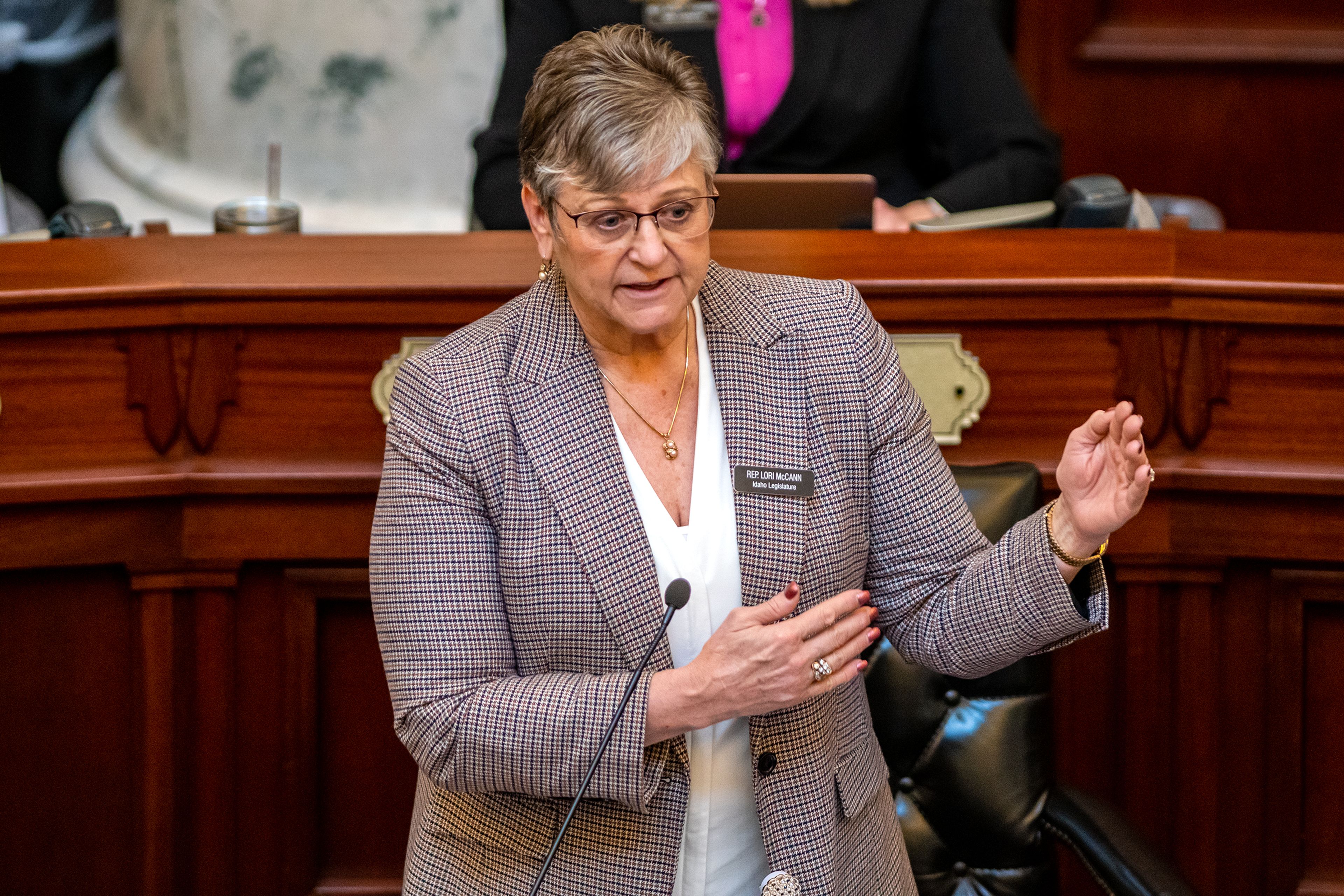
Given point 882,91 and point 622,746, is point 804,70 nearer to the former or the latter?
point 882,91

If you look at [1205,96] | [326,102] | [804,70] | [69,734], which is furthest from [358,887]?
[1205,96]

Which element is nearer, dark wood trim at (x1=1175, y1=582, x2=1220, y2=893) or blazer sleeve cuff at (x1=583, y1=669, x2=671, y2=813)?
blazer sleeve cuff at (x1=583, y1=669, x2=671, y2=813)

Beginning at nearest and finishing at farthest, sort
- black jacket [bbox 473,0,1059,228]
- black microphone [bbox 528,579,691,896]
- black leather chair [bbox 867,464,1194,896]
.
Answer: black microphone [bbox 528,579,691,896], black leather chair [bbox 867,464,1194,896], black jacket [bbox 473,0,1059,228]

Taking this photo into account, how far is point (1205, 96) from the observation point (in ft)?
12.7

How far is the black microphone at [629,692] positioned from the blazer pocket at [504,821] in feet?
0.14

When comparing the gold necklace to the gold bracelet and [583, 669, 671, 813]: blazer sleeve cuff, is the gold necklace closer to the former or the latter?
[583, 669, 671, 813]: blazer sleeve cuff

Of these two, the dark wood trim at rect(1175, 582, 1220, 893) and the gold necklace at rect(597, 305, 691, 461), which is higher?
the gold necklace at rect(597, 305, 691, 461)

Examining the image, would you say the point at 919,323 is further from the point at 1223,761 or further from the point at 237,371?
the point at 237,371

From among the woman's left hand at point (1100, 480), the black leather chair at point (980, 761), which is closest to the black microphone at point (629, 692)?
the woman's left hand at point (1100, 480)

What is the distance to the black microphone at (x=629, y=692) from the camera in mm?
1276

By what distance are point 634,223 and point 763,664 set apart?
0.42 meters

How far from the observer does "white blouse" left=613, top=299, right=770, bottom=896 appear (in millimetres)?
1457

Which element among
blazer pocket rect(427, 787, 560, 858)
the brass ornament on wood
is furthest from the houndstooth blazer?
the brass ornament on wood

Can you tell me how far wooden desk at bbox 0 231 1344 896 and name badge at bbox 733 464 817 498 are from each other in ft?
1.68
